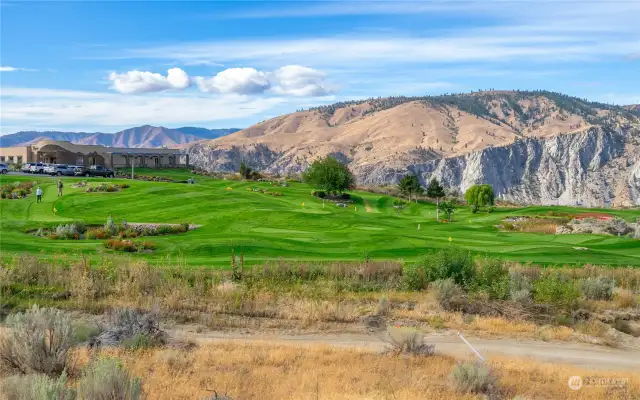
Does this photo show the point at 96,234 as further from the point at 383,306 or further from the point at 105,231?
the point at 383,306

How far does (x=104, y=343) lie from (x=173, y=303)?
3960 millimetres

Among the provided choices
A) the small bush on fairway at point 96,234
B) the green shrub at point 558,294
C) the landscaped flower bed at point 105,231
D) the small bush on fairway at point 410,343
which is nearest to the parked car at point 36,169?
the landscaped flower bed at point 105,231

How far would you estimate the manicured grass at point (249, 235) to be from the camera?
82.8ft

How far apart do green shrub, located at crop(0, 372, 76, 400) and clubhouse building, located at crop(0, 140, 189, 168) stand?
84.9m

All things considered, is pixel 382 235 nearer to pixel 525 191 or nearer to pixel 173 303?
pixel 173 303

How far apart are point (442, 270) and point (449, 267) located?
38 cm

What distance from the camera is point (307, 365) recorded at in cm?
1223

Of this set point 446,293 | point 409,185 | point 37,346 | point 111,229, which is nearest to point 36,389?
point 37,346

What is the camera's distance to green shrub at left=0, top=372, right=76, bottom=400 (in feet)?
24.8

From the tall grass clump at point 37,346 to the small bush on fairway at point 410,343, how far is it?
22.8ft

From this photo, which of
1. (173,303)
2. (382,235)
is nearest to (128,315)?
(173,303)

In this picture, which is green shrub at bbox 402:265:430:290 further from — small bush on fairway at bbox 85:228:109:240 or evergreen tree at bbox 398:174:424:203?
evergreen tree at bbox 398:174:424:203

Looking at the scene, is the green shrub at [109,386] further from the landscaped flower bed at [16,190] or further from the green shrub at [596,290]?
the landscaped flower bed at [16,190]

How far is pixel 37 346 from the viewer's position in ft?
34.6
